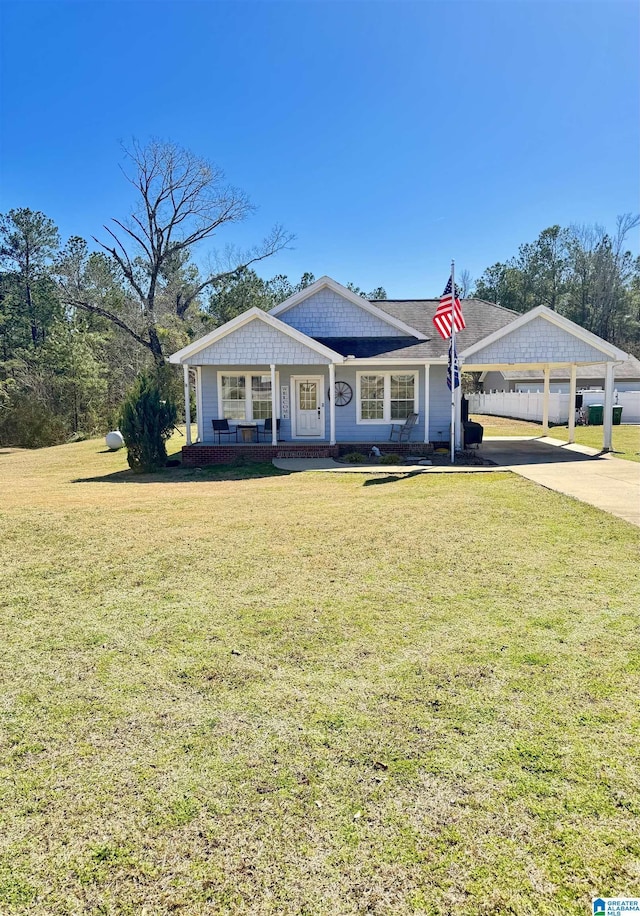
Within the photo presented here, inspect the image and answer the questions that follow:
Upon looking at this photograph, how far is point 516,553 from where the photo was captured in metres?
5.76

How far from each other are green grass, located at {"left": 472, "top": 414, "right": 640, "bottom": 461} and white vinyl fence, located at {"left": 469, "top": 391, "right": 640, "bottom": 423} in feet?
2.54

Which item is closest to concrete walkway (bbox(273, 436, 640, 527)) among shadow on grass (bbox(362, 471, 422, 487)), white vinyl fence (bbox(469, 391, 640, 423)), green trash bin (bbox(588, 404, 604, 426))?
shadow on grass (bbox(362, 471, 422, 487))

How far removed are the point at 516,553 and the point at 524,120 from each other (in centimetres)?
1533

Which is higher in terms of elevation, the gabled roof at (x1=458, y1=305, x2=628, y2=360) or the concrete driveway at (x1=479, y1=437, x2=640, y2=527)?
the gabled roof at (x1=458, y1=305, x2=628, y2=360)

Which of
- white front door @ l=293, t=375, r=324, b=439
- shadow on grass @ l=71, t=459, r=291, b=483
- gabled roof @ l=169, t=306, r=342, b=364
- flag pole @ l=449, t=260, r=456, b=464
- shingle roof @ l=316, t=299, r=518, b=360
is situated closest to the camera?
shadow on grass @ l=71, t=459, r=291, b=483

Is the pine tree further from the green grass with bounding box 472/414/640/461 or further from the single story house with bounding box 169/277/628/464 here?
the green grass with bounding box 472/414/640/461

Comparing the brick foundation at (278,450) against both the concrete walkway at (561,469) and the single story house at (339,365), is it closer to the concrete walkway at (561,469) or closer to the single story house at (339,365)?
the single story house at (339,365)

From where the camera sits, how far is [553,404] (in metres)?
26.1

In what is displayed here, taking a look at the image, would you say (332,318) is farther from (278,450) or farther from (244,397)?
(278,450)

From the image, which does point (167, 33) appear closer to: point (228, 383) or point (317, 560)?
point (228, 383)

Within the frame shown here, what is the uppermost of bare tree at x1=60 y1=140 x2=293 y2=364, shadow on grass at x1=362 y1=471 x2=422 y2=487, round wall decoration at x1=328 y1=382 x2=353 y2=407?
bare tree at x1=60 y1=140 x2=293 y2=364

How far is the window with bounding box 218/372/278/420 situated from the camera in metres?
16.4

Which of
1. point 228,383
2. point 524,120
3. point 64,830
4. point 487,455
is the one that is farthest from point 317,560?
point 524,120

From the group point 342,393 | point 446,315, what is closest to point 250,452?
point 342,393
